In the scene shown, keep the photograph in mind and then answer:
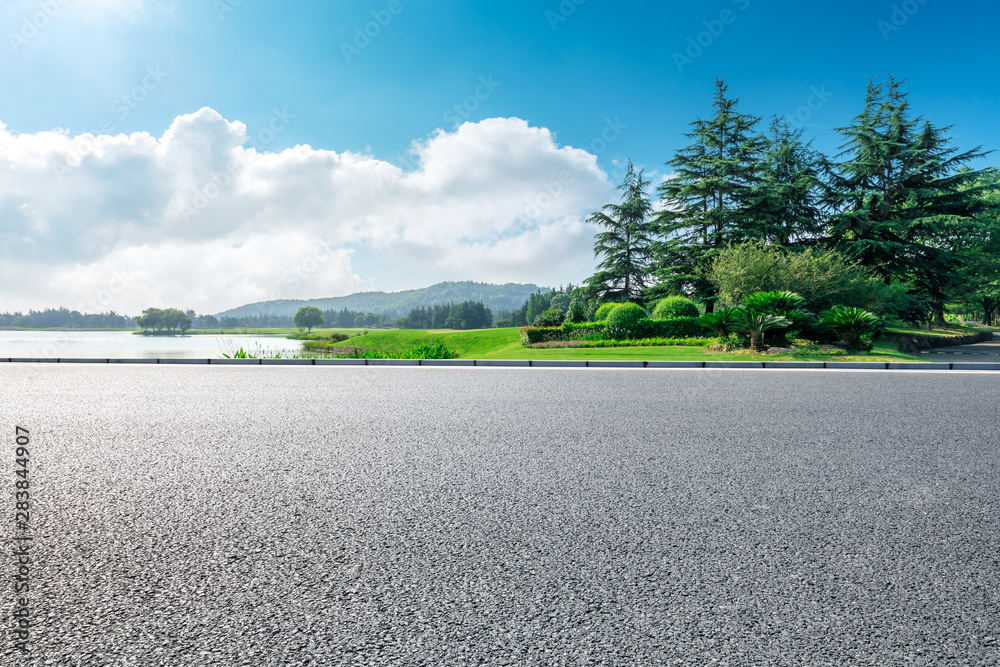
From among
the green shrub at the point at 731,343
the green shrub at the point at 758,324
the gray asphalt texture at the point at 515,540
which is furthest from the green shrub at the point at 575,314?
the gray asphalt texture at the point at 515,540

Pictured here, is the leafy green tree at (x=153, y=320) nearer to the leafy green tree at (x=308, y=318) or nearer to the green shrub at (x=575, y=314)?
the green shrub at (x=575, y=314)

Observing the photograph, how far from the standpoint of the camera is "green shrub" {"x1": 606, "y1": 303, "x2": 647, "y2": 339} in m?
21.5

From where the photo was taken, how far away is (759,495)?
3.61m

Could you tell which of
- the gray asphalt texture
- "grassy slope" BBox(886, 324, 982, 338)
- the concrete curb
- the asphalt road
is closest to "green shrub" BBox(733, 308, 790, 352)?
the concrete curb

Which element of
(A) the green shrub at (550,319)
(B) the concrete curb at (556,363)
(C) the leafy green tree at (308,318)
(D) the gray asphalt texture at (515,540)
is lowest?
(D) the gray asphalt texture at (515,540)

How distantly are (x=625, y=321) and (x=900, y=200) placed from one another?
65.5 feet

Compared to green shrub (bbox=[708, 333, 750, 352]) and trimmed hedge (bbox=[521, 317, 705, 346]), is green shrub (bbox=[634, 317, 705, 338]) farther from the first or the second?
green shrub (bbox=[708, 333, 750, 352])

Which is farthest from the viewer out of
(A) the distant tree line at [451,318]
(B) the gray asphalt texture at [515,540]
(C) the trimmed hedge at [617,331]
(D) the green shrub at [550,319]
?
(A) the distant tree line at [451,318]

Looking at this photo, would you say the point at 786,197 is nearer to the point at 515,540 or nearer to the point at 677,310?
the point at 677,310

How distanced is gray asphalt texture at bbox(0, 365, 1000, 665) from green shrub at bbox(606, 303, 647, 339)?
15.2 metres

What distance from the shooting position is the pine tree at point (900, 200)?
1065 inches

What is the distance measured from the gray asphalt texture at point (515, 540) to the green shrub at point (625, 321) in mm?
15164

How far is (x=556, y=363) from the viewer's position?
13.7 meters

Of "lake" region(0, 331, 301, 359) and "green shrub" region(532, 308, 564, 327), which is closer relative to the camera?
"lake" region(0, 331, 301, 359)
